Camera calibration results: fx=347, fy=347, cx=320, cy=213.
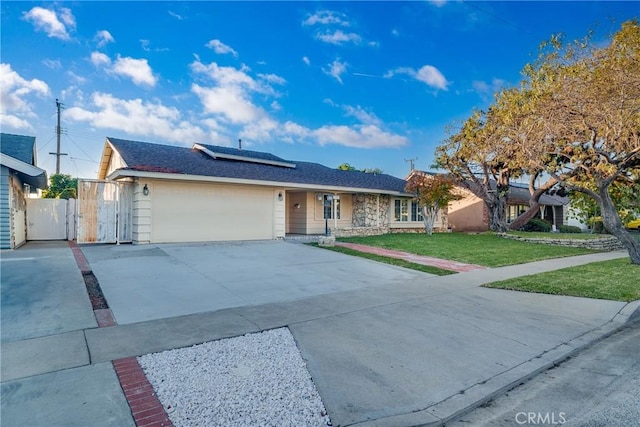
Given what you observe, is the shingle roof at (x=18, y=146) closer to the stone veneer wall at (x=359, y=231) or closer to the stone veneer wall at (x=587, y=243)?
the stone veneer wall at (x=359, y=231)

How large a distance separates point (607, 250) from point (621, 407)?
55.9 ft

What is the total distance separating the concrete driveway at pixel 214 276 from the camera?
600 cm

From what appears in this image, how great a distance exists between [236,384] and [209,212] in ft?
38.7

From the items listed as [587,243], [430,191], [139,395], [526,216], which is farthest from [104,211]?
[526,216]

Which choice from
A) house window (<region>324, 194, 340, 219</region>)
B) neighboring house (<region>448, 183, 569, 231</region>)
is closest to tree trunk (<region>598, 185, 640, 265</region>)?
house window (<region>324, 194, 340, 219</region>)

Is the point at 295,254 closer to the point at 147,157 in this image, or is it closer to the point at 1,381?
the point at 147,157

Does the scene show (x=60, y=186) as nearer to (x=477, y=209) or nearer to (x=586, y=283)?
(x=477, y=209)

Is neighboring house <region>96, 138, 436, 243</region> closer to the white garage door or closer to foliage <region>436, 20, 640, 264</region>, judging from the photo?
Result: the white garage door

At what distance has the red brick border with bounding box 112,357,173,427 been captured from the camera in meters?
2.67

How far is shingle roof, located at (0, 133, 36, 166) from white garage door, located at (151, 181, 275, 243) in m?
4.12

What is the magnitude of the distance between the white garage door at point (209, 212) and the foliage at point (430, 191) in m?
8.84

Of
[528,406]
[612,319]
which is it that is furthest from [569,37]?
[528,406]

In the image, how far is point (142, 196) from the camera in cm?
1272

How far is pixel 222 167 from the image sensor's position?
50.9 ft
